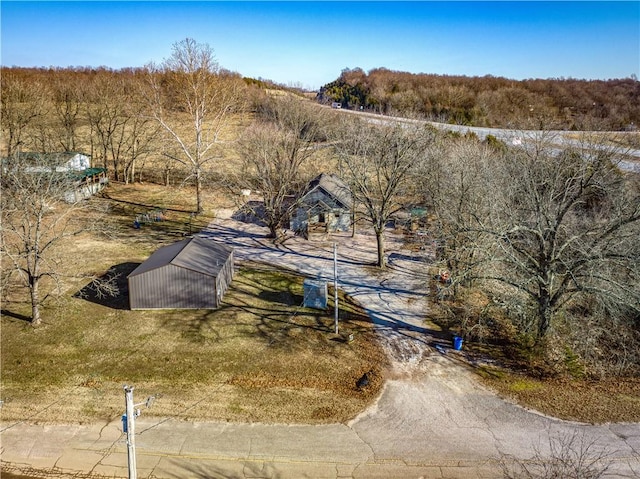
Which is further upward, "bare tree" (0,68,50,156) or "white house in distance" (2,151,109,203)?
"bare tree" (0,68,50,156)

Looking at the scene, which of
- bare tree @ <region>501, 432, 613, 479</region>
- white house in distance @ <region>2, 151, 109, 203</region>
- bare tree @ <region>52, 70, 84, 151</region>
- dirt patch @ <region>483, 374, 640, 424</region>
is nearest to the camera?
bare tree @ <region>501, 432, 613, 479</region>

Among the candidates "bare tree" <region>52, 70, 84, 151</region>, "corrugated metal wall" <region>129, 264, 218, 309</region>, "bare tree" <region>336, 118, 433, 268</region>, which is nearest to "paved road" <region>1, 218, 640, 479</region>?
"corrugated metal wall" <region>129, 264, 218, 309</region>

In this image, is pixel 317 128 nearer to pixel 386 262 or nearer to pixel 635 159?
pixel 386 262

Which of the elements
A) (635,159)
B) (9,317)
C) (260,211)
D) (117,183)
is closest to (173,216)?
(260,211)

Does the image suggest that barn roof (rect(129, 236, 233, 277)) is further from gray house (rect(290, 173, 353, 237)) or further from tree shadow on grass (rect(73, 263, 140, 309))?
gray house (rect(290, 173, 353, 237))

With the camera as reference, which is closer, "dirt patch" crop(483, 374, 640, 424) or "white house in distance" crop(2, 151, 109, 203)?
"dirt patch" crop(483, 374, 640, 424)

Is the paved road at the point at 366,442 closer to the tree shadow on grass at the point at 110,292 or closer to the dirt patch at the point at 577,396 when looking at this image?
the dirt patch at the point at 577,396

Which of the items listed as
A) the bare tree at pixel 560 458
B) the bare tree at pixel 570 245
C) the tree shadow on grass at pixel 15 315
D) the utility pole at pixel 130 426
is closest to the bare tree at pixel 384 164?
the bare tree at pixel 570 245
